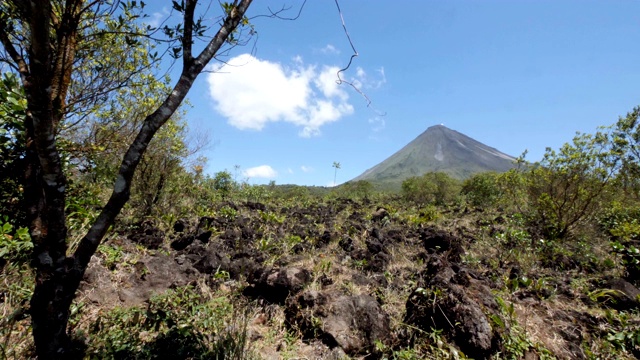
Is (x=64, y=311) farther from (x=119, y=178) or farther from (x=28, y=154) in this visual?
(x=28, y=154)

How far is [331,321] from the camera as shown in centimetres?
Answer: 352

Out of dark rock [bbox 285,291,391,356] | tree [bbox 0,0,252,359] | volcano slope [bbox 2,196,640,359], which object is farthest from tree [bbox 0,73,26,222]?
dark rock [bbox 285,291,391,356]

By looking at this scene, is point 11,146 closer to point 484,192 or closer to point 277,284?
point 277,284

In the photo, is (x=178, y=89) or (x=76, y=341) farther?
(x=76, y=341)

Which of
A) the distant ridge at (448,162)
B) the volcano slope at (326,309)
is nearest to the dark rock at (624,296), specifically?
the volcano slope at (326,309)

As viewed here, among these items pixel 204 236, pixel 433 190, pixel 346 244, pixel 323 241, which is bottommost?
pixel 346 244

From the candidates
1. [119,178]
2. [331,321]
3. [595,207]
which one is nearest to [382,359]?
[331,321]

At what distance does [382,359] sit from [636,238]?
10.3 m

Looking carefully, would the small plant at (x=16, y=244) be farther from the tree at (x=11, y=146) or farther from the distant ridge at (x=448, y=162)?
the distant ridge at (x=448, y=162)

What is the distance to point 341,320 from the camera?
3.55 metres

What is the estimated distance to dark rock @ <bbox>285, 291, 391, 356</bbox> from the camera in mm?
3348

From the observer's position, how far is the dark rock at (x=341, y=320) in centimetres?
335

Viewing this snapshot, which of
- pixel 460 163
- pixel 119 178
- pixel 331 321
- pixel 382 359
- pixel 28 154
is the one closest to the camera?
pixel 119 178

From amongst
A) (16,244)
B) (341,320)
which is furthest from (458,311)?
(16,244)
